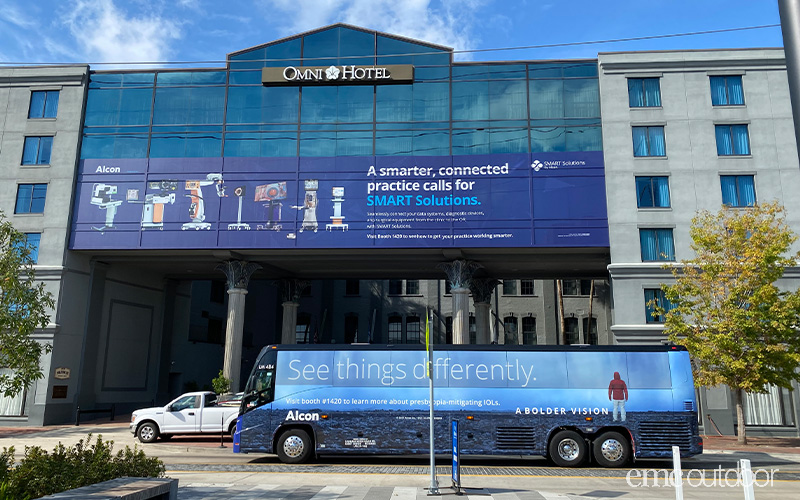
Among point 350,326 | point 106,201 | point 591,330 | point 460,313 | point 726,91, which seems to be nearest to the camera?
point 726,91

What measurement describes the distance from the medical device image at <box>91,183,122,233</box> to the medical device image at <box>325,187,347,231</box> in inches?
450

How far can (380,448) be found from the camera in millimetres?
18516

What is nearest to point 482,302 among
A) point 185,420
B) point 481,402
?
point 185,420

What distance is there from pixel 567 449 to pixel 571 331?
108 feet

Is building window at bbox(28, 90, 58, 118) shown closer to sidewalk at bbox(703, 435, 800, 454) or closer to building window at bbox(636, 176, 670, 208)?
building window at bbox(636, 176, 670, 208)

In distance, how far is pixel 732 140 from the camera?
31.1m

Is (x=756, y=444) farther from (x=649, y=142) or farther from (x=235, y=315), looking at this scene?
(x=235, y=315)

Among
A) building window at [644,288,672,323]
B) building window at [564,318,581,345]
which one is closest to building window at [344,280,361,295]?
building window at [564,318,581,345]

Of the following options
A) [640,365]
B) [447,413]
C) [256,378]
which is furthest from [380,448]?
[640,365]

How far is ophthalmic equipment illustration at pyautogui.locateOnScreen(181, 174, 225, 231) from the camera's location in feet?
105

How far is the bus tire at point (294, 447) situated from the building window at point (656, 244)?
19811 millimetres

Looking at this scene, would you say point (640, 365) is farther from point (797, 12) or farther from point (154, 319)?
point (154, 319)

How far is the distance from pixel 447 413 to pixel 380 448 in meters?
2.28

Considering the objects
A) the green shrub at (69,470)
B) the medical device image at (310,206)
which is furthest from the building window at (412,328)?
the green shrub at (69,470)
